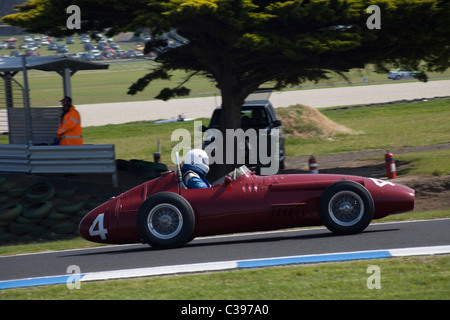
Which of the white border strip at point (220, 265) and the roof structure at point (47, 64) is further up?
the roof structure at point (47, 64)

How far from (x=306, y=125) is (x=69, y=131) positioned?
14274 mm

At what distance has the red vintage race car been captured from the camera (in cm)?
828

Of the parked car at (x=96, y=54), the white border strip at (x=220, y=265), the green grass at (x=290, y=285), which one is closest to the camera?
the green grass at (x=290, y=285)

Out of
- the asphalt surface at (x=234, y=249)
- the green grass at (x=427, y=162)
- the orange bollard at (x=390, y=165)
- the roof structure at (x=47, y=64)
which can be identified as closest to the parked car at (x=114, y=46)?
the green grass at (x=427, y=162)

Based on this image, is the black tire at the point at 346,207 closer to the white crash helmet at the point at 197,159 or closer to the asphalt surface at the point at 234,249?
the asphalt surface at the point at 234,249

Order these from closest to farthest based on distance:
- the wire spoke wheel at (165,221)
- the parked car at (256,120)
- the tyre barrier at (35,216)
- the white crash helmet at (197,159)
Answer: the wire spoke wheel at (165,221) → the white crash helmet at (197,159) → the tyre barrier at (35,216) → the parked car at (256,120)

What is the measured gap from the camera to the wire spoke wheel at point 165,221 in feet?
27.4

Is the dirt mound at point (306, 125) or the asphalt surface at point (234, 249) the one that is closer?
the asphalt surface at point (234, 249)

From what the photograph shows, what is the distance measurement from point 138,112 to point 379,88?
18.2 metres

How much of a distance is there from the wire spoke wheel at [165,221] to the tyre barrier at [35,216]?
4.34m

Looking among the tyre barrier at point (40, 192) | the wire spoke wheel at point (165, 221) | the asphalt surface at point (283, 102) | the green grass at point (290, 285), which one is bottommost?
the tyre barrier at point (40, 192)

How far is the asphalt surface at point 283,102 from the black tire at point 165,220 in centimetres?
2739

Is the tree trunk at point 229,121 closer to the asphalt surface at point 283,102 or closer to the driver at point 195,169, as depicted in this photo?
the driver at point 195,169

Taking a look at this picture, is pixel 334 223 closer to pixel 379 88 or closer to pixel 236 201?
pixel 236 201
